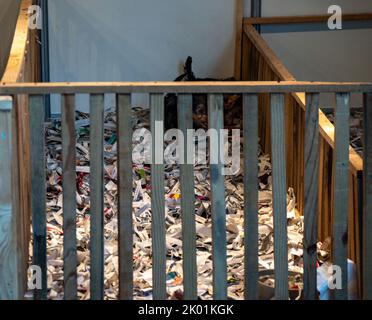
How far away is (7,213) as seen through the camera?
8.61ft

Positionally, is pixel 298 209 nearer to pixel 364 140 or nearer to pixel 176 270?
pixel 176 270

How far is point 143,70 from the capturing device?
6.79 meters

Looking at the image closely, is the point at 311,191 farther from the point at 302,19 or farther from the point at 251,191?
the point at 302,19

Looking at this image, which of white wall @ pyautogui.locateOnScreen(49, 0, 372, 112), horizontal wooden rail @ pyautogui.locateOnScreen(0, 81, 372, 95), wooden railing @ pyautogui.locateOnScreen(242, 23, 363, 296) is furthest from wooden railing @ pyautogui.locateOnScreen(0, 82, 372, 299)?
white wall @ pyautogui.locateOnScreen(49, 0, 372, 112)

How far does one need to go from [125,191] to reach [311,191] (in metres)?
0.69

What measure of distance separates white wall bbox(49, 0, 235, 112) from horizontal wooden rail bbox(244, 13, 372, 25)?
23 cm

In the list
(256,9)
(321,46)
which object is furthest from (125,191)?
(321,46)

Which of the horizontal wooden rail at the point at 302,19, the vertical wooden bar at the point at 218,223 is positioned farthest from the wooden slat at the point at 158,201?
the horizontal wooden rail at the point at 302,19

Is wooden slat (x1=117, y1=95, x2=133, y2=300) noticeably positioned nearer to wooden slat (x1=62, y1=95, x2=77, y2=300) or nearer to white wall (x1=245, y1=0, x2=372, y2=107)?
wooden slat (x1=62, y1=95, x2=77, y2=300)

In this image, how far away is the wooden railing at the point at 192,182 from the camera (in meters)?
2.69

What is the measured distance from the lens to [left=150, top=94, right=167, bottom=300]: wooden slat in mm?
2727

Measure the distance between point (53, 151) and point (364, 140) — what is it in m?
3.32

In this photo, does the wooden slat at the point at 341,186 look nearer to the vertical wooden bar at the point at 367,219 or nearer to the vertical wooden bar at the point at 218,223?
the vertical wooden bar at the point at 367,219

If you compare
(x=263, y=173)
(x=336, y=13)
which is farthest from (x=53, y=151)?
(x=336, y=13)
